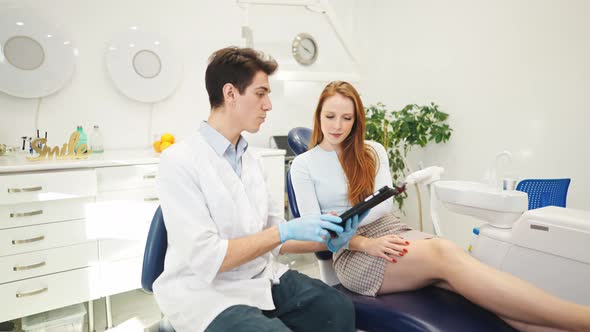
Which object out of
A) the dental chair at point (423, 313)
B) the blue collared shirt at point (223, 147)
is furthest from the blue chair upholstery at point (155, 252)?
the dental chair at point (423, 313)

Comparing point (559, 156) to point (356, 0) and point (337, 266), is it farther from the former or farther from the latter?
point (356, 0)

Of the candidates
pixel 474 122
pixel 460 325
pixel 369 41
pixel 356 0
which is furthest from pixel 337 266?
pixel 356 0

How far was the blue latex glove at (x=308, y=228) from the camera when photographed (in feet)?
3.49

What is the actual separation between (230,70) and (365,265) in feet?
2.84

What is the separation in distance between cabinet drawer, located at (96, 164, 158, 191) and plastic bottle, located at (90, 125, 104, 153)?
0.47 metres

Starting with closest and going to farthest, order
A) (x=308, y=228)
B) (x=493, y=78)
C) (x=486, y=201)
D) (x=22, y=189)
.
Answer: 1. (x=308, y=228)
2. (x=486, y=201)
3. (x=22, y=189)
4. (x=493, y=78)

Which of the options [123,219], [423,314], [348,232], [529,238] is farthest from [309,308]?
[123,219]

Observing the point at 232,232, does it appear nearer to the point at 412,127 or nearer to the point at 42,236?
the point at 42,236

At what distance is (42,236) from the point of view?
1.88m

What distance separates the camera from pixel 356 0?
3787 mm

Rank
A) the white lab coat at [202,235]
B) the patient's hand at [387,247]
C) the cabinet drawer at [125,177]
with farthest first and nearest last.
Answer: the cabinet drawer at [125,177]
the patient's hand at [387,247]
the white lab coat at [202,235]

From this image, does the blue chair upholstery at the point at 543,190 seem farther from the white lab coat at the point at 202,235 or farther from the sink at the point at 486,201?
the white lab coat at the point at 202,235

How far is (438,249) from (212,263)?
0.81 meters

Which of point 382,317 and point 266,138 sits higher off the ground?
point 266,138
